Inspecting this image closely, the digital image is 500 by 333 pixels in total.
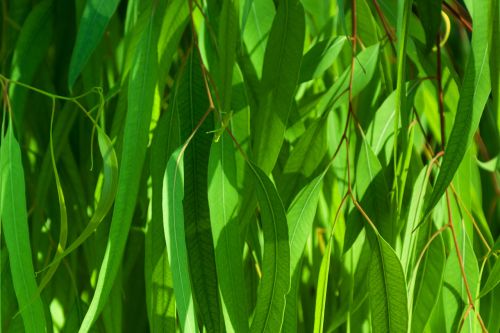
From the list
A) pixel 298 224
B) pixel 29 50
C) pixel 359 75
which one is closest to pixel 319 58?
pixel 359 75

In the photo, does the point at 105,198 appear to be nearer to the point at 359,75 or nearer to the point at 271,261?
the point at 271,261

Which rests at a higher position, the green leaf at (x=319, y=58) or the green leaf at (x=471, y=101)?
the green leaf at (x=319, y=58)

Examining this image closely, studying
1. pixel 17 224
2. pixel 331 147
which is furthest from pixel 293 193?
pixel 17 224

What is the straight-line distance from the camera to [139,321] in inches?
32.8

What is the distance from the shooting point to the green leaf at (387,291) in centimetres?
58

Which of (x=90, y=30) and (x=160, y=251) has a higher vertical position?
(x=90, y=30)

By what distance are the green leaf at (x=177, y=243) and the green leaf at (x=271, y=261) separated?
47mm

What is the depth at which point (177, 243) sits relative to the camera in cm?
55

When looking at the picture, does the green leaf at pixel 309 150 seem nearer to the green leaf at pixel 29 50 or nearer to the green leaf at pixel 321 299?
the green leaf at pixel 321 299

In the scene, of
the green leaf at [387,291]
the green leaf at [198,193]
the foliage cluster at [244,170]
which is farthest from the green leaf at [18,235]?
the green leaf at [387,291]

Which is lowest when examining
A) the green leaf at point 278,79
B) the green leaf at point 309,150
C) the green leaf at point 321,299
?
the green leaf at point 321,299

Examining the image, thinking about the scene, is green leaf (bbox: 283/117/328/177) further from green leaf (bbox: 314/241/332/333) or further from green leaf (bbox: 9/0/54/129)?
green leaf (bbox: 9/0/54/129)

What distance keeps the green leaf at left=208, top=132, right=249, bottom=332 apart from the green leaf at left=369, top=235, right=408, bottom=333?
9 centimetres

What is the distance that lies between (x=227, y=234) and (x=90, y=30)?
0.17 meters
